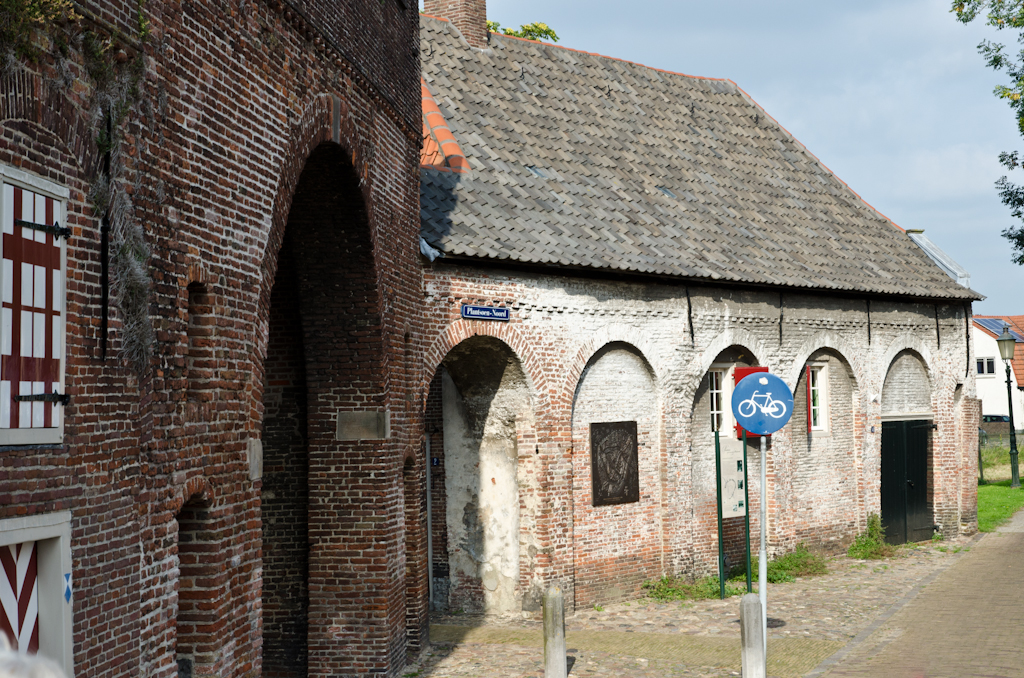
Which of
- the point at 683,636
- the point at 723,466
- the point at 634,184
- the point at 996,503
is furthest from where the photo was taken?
the point at 996,503

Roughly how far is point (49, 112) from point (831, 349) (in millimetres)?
15378

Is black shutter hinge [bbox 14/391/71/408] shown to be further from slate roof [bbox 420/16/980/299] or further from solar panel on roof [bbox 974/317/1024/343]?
solar panel on roof [bbox 974/317/1024/343]

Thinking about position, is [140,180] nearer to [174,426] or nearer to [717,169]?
[174,426]

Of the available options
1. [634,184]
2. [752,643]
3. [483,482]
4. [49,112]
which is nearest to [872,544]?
[634,184]

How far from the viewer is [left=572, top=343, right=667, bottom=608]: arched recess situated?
13789mm

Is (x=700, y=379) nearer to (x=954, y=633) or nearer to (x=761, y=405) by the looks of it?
(x=954, y=633)

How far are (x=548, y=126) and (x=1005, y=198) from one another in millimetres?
14520

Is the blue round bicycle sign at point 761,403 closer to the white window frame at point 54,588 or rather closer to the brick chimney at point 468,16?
the white window frame at point 54,588

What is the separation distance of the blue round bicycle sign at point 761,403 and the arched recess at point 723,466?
6035 mm

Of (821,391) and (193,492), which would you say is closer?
(193,492)

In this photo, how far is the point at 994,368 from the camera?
179ft

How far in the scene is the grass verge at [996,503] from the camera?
21.5 meters

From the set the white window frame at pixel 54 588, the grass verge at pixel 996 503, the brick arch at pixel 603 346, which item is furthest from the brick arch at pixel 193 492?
A: the grass verge at pixel 996 503

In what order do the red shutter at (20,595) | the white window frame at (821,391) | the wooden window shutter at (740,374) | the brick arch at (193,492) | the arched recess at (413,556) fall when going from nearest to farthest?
1. the red shutter at (20,595)
2. the brick arch at (193,492)
3. the arched recess at (413,556)
4. the wooden window shutter at (740,374)
5. the white window frame at (821,391)
